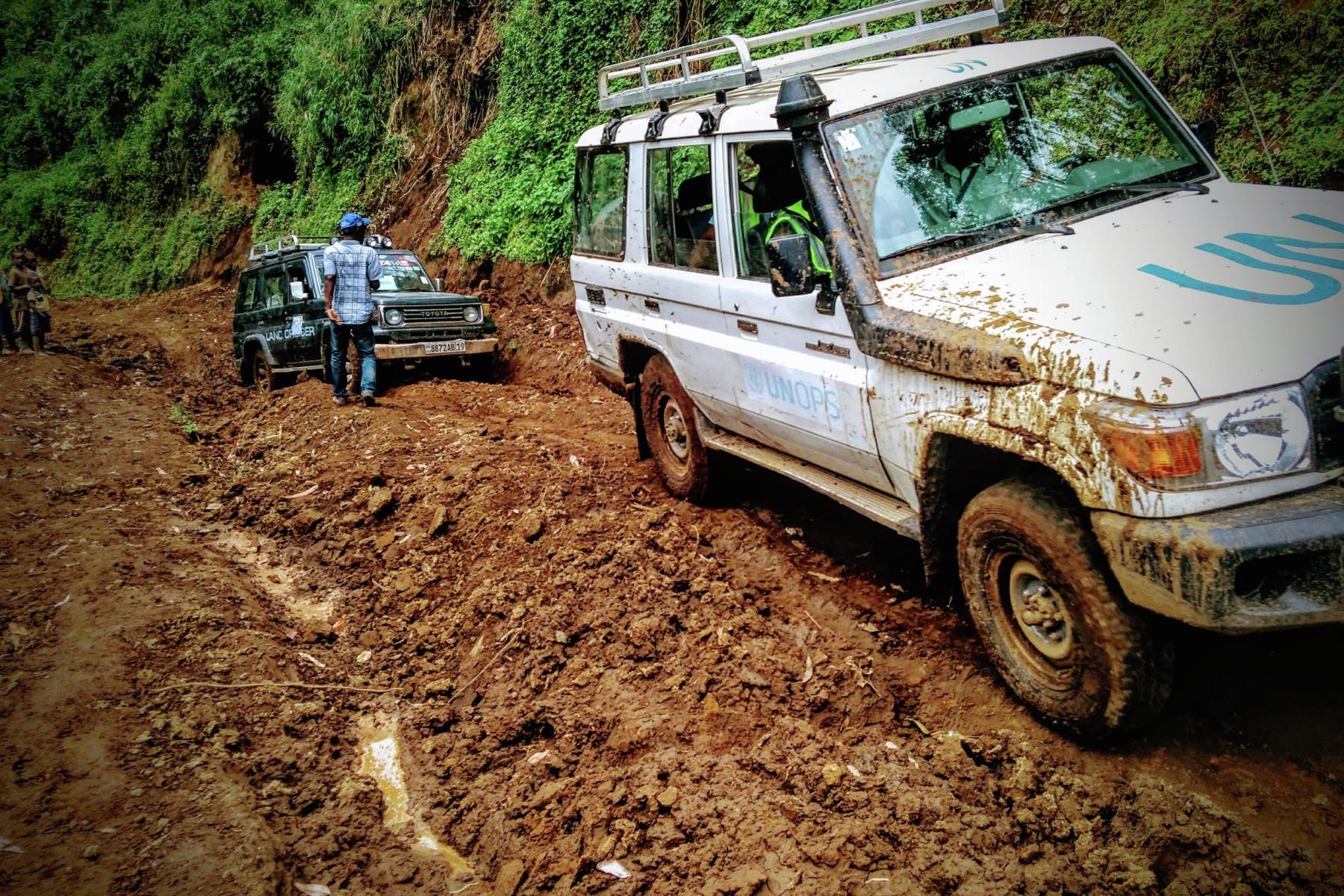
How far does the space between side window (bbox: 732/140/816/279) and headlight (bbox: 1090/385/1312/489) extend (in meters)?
1.84

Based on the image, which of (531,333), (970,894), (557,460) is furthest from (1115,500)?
(531,333)

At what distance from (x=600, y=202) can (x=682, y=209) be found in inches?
45.7

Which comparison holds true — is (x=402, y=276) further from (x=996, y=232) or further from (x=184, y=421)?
(x=996, y=232)

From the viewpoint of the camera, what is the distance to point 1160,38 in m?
6.03

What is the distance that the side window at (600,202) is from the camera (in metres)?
5.35

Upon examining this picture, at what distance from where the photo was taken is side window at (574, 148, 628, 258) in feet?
17.5

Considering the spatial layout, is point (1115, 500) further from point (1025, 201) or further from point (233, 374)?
point (233, 374)

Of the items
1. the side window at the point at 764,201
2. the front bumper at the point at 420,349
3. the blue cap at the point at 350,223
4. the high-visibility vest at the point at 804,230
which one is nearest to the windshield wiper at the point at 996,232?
the high-visibility vest at the point at 804,230

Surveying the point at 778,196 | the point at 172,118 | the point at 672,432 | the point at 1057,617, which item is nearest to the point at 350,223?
the point at 672,432

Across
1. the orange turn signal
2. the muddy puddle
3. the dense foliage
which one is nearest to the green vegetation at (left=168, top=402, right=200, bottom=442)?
the dense foliage

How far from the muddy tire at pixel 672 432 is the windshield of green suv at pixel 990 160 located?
1965 millimetres

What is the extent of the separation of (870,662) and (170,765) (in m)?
2.89

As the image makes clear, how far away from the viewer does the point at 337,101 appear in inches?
725

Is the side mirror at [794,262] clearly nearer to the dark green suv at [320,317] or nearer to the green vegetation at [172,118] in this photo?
the dark green suv at [320,317]
